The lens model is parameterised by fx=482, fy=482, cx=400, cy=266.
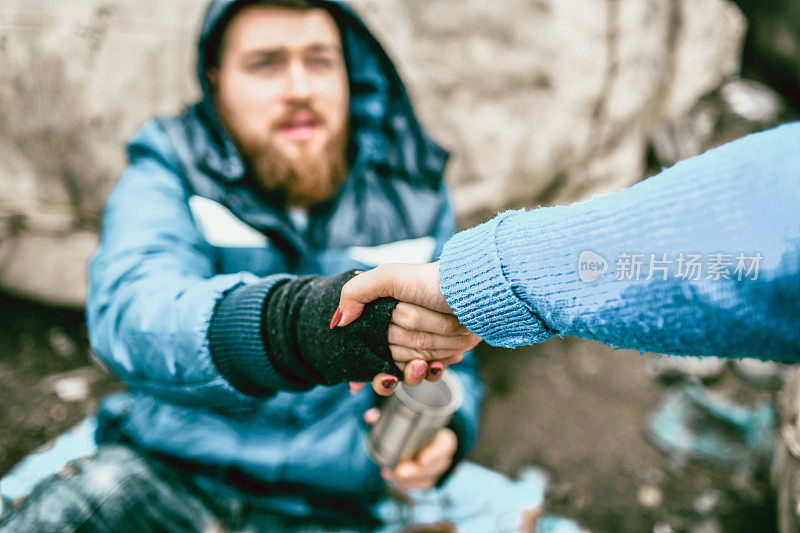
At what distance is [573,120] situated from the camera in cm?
301

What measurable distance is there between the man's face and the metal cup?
92 centimetres

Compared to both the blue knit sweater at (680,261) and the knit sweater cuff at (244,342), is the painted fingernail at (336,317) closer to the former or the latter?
the knit sweater cuff at (244,342)

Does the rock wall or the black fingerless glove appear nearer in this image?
the black fingerless glove

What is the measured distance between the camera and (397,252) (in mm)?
1924

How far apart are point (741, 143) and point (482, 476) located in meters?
1.84

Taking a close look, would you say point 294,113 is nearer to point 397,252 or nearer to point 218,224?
point 218,224

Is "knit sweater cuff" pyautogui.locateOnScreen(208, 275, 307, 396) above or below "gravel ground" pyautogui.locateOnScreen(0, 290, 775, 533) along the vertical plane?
above

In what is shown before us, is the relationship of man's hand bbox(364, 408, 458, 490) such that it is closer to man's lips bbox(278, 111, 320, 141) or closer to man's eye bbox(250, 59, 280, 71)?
man's lips bbox(278, 111, 320, 141)

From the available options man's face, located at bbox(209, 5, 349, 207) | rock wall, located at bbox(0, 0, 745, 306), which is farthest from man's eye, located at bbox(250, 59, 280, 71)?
rock wall, located at bbox(0, 0, 745, 306)

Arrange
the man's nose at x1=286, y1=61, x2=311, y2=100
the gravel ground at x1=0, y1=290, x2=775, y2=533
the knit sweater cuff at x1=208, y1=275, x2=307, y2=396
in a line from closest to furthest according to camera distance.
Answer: the knit sweater cuff at x1=208, y1=275, x2=307, y2=396 → the man's nose at x1=286, y1=61, x2=311, y2=100 → the gravel ground at x1=0, y1=290, x2=775, y2=533

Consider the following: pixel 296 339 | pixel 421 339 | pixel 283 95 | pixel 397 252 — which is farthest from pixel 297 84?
pixel 421 339

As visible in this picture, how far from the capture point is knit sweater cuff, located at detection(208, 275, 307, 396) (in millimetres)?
1119

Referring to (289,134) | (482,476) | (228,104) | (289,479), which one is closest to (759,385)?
(482,476)

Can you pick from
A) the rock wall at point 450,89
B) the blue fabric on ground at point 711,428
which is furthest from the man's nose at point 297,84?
the blue fabric on ground at point 711,428
